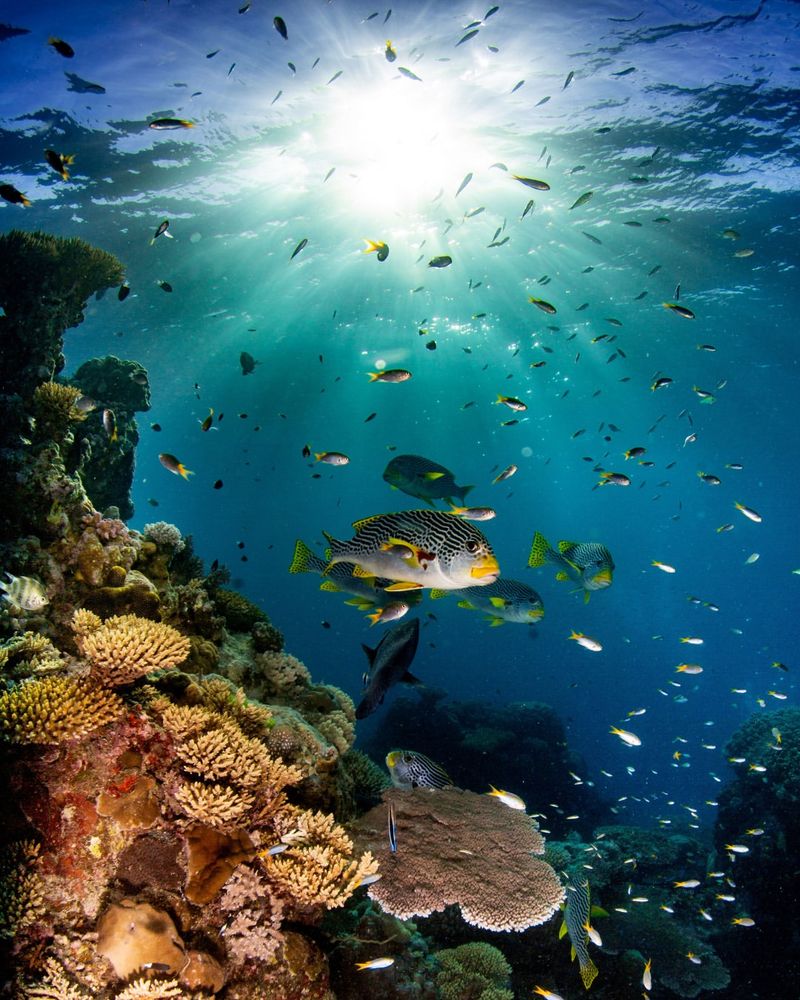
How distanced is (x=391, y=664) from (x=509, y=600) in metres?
2.63

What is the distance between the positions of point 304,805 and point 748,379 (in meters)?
38.7

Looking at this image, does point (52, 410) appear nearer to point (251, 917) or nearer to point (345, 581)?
point (345, 581)

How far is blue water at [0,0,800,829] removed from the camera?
39.8ft

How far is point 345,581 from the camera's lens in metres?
5.33

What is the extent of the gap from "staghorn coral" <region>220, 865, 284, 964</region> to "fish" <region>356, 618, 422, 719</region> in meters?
1.40

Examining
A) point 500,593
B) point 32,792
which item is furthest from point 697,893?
point 32,792

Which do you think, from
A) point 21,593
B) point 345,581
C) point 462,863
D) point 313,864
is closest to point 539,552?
point 345,581

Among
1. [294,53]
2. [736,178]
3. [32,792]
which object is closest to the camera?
[32,792]

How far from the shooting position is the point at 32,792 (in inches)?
121

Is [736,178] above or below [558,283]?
above

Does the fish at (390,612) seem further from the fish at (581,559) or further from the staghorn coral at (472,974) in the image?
the staghorn coral at (472,974)

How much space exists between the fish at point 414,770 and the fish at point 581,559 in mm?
3042

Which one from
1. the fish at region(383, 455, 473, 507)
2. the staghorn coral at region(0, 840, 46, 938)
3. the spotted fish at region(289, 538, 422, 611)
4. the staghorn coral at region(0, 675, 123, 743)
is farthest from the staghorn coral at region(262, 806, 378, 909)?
the fish at region(383, 455, 473, 507)

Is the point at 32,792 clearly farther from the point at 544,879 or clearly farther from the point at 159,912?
the point at 544,879
